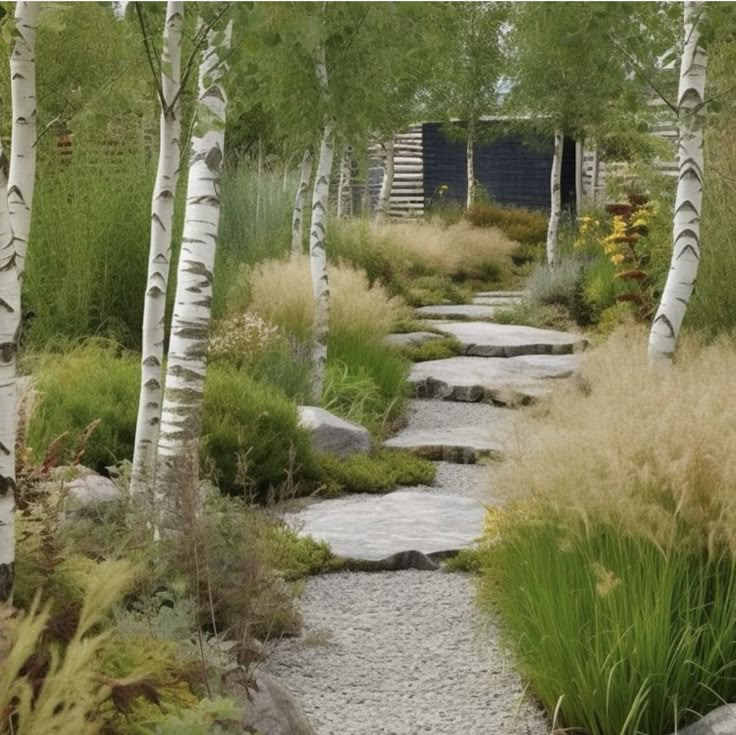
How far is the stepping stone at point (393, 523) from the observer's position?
6.20 m

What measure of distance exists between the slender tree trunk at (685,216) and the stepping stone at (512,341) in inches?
192

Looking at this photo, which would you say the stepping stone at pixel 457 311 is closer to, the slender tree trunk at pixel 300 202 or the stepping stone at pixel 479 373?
the slender tree trunk at pixel 300 202

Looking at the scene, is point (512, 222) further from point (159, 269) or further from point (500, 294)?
point (159, 269)

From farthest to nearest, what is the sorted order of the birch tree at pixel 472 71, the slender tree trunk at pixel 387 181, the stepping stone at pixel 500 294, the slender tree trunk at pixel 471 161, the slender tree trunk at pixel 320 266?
the slender tree trunk at pixel 387 181
the slender tree trunk at pixel 471 161
the birch tree at pixel 472 71
the stepping stone at pixel 500 294
the slender tree trunk at pixel 320 266

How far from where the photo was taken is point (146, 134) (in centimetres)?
1221

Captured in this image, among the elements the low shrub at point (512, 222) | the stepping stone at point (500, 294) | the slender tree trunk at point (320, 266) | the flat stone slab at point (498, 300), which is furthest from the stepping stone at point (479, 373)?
the low shrub at point (512, 222)

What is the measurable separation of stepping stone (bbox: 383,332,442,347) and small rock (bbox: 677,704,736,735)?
8467mm

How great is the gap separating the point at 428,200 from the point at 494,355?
1759 centimetres

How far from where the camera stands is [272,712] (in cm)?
361

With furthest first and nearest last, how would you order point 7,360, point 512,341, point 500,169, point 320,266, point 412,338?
1. point 500,169
2. point 412,338
3. point 512,341
4. point 320,266
5. point 7,360

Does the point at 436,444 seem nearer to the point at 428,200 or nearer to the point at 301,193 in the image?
the point at 301,193

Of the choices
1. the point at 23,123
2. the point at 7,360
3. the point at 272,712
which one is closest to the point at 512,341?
the point at 23,123

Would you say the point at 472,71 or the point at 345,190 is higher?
the point at 472,71

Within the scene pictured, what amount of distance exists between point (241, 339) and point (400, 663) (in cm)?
469
